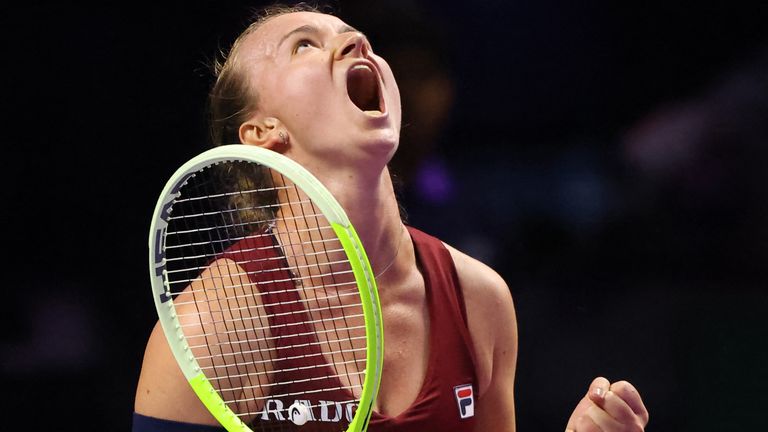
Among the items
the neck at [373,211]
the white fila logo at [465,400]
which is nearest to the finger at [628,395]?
the white fila logo at [465,400]

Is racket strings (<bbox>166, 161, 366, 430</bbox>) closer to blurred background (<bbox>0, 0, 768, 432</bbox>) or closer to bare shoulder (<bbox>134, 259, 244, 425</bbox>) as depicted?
bare shoulder (<bbox>134, 259, 244, 425</bbox>)

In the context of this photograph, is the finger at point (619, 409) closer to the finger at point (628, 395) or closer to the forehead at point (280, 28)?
the finger at point (628, 395)

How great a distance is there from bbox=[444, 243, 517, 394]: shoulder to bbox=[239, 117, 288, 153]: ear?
0.31 metres

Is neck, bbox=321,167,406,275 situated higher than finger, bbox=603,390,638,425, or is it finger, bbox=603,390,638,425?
neck, bbox=321,167,406,275

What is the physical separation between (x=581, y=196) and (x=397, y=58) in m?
0.44

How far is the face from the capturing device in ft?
3.52

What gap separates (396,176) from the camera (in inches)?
62.1

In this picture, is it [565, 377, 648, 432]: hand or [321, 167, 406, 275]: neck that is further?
[321, 167, 406, 275]: neck

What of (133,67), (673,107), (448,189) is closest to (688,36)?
(673,107)

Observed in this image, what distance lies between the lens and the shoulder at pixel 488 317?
1190mm

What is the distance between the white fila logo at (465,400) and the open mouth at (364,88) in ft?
1.28

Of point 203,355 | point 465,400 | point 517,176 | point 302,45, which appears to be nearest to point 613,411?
point 465,400

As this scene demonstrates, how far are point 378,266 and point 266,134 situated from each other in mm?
233

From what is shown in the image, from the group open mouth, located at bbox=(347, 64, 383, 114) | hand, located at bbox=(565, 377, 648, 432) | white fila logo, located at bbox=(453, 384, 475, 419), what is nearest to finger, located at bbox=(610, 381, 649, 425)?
hand, located at bbox=(565, 377, 648, 432)
